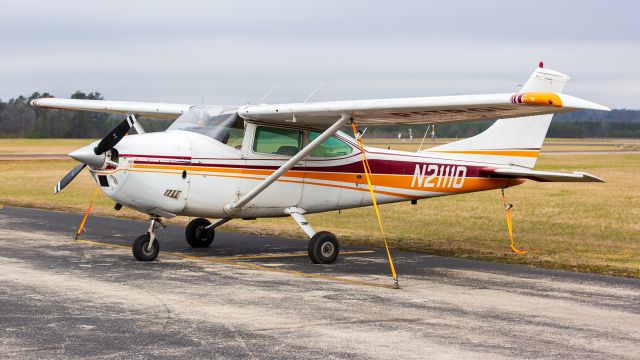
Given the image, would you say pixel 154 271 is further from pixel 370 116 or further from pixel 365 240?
pixel 365 240

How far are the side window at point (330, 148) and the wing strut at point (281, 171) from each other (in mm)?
889

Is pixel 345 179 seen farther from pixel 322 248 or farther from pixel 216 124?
pixel 216 124

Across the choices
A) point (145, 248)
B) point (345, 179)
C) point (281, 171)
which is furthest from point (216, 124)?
point (345, 179)

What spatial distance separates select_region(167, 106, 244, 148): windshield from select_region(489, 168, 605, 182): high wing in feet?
15.9

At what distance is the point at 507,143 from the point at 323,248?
450 centimetres

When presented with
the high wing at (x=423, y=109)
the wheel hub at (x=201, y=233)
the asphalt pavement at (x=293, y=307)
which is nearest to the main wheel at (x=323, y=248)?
the asphalt pavement at (x=293, y=307)

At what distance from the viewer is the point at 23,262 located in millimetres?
13156

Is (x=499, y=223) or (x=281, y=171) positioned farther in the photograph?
(x=499, y=223)

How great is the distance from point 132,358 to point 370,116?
6637 mm

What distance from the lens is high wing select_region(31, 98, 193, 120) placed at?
15.9 meters

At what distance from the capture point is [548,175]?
14773mm

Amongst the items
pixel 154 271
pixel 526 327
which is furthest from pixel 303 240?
pixel 526 327

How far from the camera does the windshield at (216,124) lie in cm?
1349

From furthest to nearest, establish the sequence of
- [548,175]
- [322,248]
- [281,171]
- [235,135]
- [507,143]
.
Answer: [507,143]
[548,175]
[235,135]
[322,248]
[281,171]
